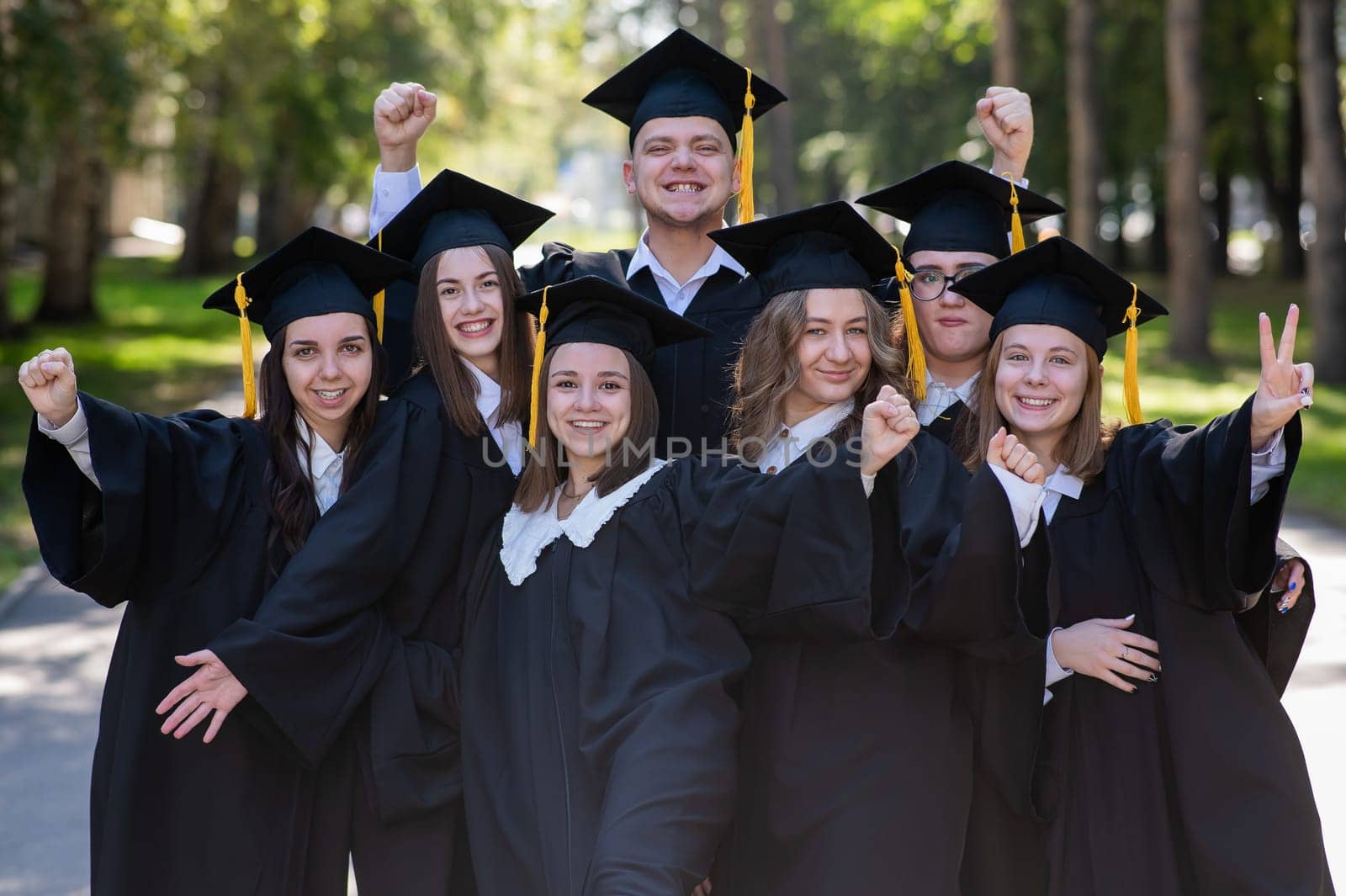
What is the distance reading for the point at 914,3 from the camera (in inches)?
900

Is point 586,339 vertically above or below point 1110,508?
above

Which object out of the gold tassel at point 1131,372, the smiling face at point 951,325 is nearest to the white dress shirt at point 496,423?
the smiling face at point 951,325

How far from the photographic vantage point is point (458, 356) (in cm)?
429

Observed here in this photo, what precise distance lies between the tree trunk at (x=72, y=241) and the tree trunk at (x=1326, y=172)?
15.7 meters

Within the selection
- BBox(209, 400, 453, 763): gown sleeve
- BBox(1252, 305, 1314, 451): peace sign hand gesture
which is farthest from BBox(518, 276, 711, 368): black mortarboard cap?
BBox(1252, 305, 1314, 451): peace sign hand gesture

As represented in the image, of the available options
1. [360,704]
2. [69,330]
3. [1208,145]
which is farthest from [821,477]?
[1208,145]

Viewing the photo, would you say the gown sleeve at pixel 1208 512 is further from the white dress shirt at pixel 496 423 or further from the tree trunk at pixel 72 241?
the tree trunk at pixel 72 241

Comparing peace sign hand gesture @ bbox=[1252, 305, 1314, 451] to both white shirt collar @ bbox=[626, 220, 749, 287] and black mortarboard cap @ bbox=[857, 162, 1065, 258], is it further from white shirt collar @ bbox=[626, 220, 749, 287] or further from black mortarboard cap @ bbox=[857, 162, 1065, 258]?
white shirt collar @ bbox=[626, 220, 749, 287]

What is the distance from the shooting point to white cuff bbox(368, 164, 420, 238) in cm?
485

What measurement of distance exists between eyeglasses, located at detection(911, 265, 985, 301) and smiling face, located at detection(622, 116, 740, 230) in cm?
80

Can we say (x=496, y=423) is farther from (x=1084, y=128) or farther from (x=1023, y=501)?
(x=1084, y=128)

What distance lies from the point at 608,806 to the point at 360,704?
81 centimetres

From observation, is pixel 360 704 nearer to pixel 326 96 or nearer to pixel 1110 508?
pixel 1110 508

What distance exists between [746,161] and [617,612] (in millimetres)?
2033
